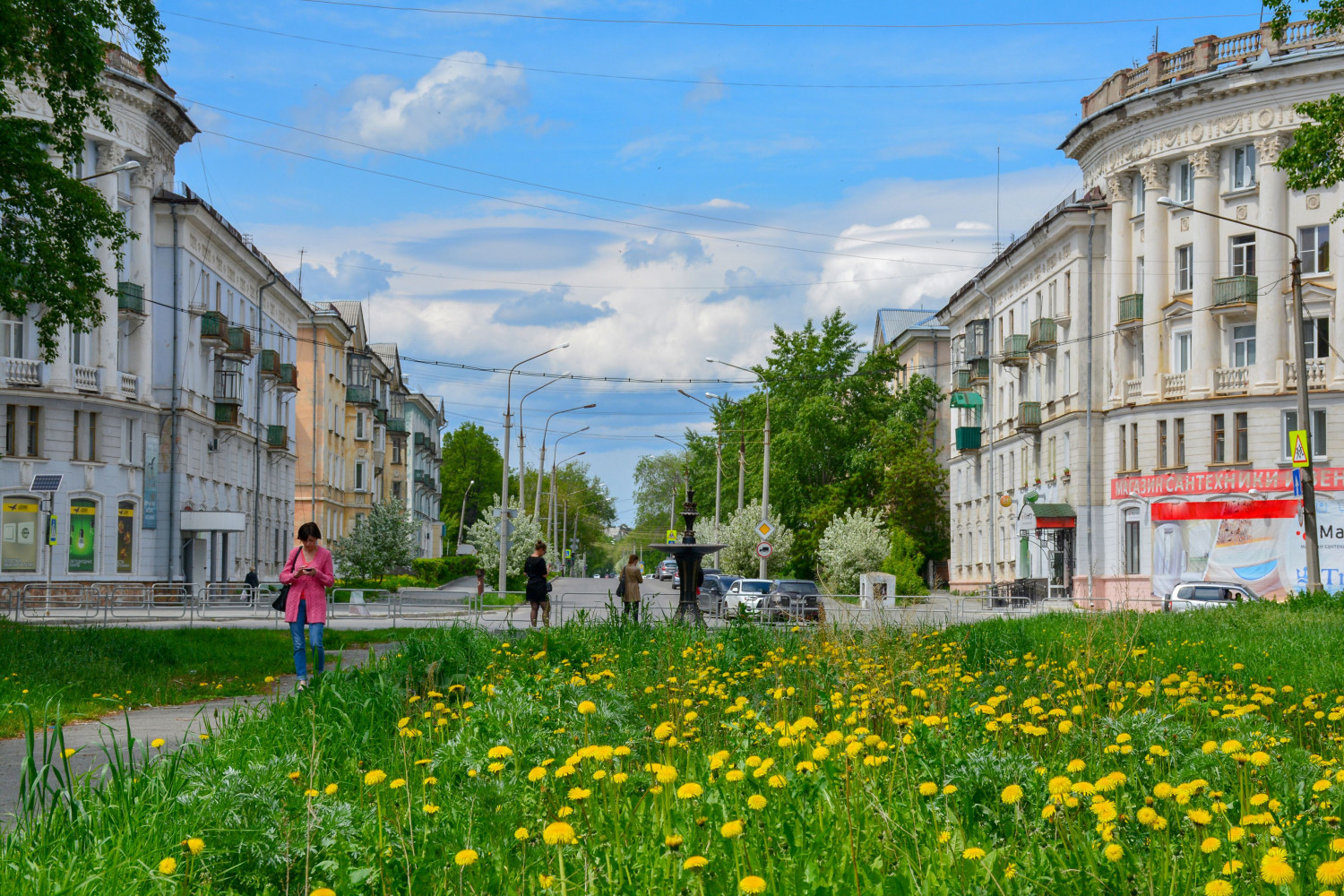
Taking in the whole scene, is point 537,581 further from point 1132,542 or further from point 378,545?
point 378,545

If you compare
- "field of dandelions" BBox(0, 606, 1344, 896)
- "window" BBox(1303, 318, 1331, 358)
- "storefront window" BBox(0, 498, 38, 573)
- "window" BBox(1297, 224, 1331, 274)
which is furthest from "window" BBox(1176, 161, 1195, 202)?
"field of dandelions" BBox(0, 606, 1344, 896)

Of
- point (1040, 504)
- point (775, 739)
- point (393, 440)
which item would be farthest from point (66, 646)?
point (393, 440)

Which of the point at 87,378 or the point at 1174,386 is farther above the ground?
the point at 1174,386

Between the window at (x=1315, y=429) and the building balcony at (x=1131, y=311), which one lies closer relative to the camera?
the window at (x=1315, y=429)

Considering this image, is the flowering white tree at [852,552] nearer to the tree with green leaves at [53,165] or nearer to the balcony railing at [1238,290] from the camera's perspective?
the balcony railing at [1238,290]

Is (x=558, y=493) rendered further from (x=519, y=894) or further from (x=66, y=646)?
(x=519, y=894)

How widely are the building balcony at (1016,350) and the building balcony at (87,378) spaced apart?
3718cm

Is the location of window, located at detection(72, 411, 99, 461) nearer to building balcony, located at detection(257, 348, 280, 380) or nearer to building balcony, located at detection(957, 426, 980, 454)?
building balcony, located at detection(257, 348, 280, 380)

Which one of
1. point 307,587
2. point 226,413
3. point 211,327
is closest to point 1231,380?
point 211,327

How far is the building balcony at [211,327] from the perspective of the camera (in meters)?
52.6

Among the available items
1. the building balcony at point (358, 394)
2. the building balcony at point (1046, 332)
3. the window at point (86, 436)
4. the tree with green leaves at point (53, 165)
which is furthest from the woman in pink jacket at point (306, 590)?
the building balcony at point (358, 394)

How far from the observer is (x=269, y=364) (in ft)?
205

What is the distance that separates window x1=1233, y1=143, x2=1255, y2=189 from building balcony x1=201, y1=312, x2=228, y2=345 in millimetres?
37756

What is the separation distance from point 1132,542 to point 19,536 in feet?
126
